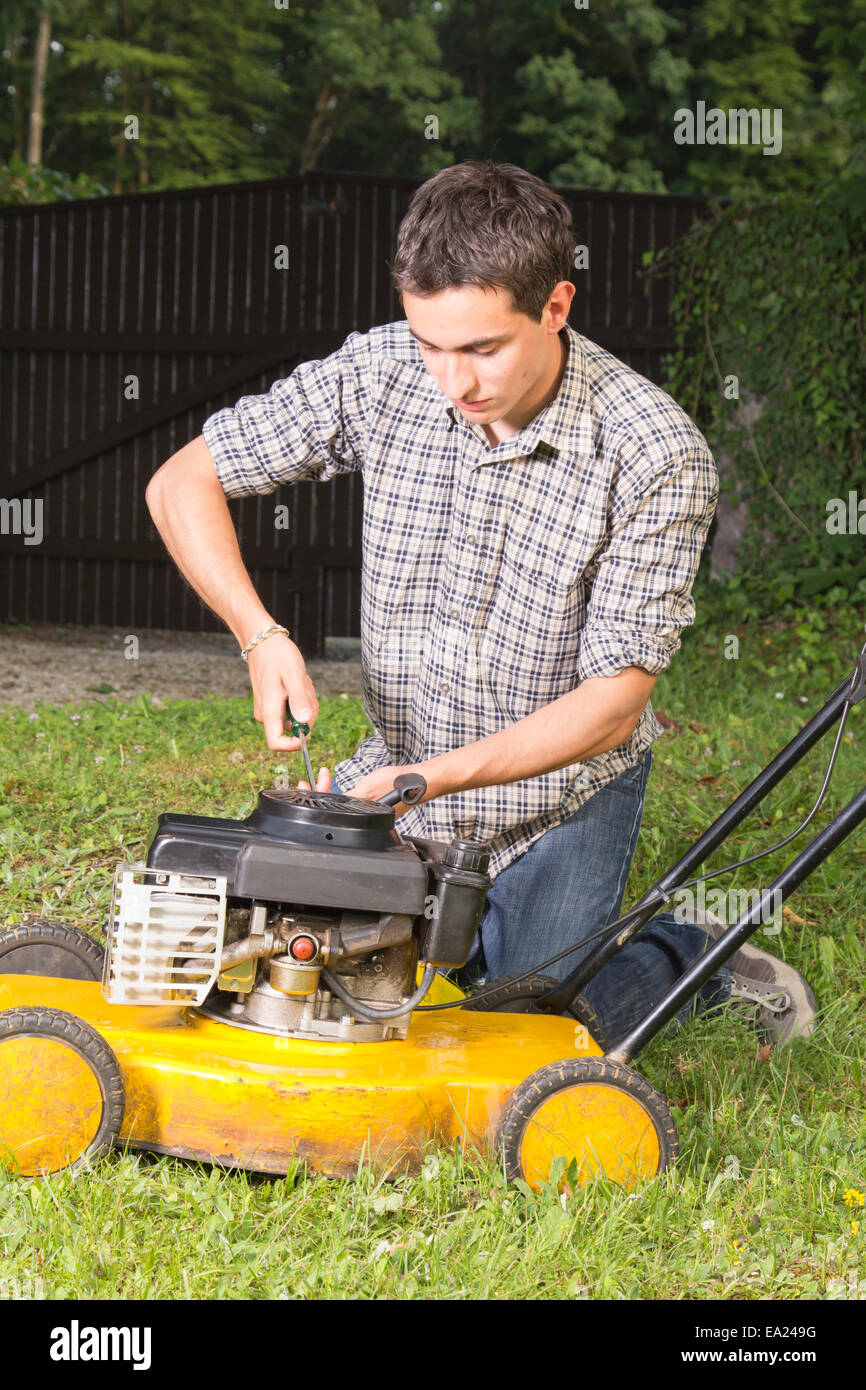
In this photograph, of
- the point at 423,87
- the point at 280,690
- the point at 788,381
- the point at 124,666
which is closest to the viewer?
the point at 280,690

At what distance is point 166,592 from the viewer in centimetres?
838

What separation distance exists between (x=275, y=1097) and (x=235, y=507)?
6472mm

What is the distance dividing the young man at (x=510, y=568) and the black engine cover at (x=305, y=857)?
0.29m

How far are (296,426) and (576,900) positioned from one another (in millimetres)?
1056

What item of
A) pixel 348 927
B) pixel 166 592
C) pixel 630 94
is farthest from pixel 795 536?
pixel 630 94

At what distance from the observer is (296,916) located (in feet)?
6.48

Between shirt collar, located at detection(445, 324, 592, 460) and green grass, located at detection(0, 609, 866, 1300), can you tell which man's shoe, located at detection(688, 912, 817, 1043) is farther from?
shirt collar, located at detection(445, 324, 592, 460)

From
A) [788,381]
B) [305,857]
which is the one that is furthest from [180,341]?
[305,857]

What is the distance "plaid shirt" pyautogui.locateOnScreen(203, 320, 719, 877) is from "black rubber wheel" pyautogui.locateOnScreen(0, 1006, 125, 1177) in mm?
982

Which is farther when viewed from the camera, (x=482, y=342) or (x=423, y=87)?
A: (x=423, y=87)

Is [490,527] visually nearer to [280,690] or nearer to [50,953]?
[280,690]

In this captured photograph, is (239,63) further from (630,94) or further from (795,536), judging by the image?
(795,536)

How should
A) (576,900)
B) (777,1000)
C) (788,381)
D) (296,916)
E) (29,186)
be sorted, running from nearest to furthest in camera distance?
(296,916) → (576,900) → (777,1000) → (788,381) → (29,186)

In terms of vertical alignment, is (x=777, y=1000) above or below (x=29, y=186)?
below
